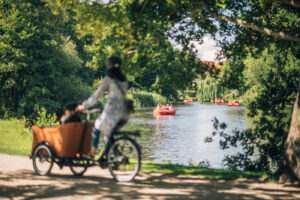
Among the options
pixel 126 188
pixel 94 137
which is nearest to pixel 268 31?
pixel 94 137

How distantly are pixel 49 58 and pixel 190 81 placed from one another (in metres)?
22.8

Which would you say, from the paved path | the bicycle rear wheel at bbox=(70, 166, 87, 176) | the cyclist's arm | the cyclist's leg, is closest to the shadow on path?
the paved path

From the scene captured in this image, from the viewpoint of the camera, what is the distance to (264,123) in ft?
34.2

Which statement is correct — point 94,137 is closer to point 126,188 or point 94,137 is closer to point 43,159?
point 126,188

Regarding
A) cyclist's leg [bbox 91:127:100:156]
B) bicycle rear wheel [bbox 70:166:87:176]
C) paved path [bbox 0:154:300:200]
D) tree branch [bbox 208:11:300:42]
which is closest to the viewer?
paved path [bbox 0:154:300:200]

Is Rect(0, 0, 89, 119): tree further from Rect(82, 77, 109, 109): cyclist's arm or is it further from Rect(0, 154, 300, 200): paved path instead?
Rect(82, 77, 109, 109): cyclist's arm

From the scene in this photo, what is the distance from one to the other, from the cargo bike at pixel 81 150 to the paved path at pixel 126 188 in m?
0.22

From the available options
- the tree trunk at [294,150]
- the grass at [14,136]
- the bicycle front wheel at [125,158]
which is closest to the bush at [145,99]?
the grass at [14,136]

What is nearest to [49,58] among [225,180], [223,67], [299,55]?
[223,67]

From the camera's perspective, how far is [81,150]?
6043 millimetres

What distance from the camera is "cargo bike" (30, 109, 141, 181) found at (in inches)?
216

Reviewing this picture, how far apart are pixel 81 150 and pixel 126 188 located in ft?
3.81

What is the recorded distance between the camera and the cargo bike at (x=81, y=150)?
548 cm

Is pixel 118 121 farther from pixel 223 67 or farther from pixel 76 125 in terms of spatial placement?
pixel 223 67
